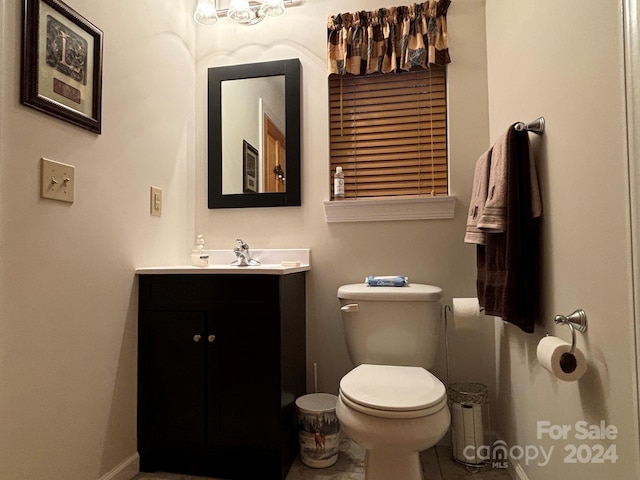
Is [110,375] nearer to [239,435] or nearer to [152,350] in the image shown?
[152,350]

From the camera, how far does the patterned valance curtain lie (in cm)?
179

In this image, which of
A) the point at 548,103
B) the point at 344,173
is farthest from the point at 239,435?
the point at 548,103

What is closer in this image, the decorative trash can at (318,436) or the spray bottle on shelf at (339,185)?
the decorative trash can at (318,436)

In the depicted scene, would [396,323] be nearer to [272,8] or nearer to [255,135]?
[255,135]

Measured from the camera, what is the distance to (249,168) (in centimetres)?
197

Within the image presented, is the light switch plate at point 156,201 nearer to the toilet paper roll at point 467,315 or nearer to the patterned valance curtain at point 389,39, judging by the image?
the patterned valance curtain at point 389,39

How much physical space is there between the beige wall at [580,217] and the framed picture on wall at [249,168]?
49.1 inches

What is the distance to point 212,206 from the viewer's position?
202 centimetres

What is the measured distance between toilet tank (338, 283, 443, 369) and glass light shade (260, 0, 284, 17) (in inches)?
57.5

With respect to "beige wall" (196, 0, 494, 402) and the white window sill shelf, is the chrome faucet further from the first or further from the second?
the white window sill shelf

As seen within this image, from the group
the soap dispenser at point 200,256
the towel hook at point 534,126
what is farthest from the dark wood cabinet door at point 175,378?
the towel hook at point 534,126

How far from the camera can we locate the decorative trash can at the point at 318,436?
154 centimetres

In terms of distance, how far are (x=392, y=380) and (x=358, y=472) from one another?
1.64 ft

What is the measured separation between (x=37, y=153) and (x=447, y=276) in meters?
1.69
